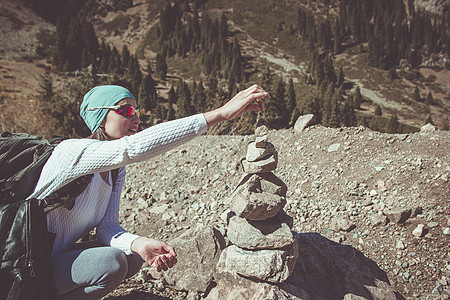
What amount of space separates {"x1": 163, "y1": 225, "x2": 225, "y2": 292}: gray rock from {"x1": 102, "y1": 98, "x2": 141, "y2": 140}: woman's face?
194 centimetres

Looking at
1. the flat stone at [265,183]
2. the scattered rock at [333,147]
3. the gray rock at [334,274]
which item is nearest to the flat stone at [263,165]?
the flat stone at [265,183]

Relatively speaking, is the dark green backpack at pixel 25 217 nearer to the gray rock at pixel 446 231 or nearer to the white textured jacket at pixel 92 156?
the white textured jacket at pixel 92 156

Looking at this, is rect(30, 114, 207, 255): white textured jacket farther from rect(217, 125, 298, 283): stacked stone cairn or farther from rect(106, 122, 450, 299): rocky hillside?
rect(106, 122, 450, 299): rocky hillside

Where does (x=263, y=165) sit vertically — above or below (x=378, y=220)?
above

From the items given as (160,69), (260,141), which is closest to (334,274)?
(260,141)

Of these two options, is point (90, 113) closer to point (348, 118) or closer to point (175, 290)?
point (175, 290)

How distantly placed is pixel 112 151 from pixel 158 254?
92cm

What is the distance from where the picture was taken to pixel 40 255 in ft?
6.52

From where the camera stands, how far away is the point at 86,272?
2197mm

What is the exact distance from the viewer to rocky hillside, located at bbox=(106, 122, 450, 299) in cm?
393

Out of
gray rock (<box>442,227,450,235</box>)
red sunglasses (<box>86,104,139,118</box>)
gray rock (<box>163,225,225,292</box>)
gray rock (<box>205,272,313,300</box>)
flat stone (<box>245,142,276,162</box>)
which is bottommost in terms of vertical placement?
gray rock (<box>442,227,450,235</box>)

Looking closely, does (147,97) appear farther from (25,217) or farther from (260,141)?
(25,217)

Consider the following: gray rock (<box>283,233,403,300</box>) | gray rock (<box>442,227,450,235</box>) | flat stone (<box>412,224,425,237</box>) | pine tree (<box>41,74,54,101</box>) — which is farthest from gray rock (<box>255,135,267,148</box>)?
pine tree (<box>41,74,54,101</box>)

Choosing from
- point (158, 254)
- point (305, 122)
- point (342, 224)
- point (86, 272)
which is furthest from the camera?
point (305, 122)
